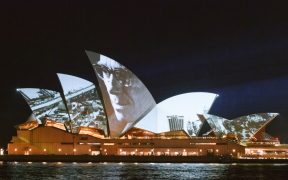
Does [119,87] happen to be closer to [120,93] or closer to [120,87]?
[120,87]

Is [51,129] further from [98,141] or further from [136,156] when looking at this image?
[136,156]

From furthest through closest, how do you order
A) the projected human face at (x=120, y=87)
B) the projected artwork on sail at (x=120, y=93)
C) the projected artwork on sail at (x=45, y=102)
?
the projected artwork on sail at (x=45, y=102)
the projected human face at (x=120, y=87)
the projected artwork on sail at (x=120, y=93)

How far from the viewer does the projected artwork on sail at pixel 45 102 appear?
63.5 metres

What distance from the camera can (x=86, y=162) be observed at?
62031mm

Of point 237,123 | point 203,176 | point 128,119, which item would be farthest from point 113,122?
point 203,176

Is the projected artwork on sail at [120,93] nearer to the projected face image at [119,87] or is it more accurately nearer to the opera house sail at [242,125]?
the projected face image at [119,87]

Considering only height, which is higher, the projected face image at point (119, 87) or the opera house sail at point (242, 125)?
the projected face image at point (119, 87)

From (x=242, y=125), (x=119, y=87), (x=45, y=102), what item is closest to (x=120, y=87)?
(x=119, y=87)

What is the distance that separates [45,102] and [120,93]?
9.46m

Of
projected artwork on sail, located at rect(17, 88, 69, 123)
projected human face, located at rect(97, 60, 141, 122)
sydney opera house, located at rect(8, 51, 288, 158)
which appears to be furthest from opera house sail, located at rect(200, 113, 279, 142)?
projected artwork on sail, located at rect(17, 88, 69, 123)

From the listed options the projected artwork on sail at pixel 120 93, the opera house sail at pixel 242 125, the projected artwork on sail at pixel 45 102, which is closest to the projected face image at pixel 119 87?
the projected artwork on sail at pixel 120 93

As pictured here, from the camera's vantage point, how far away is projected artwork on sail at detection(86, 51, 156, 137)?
57.9 m

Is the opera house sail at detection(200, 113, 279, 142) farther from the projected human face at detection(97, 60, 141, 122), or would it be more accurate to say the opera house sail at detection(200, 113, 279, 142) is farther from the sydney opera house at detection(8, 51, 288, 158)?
the projected human face at detection(97, 60, 141, 122)

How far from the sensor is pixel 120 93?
196 ft
